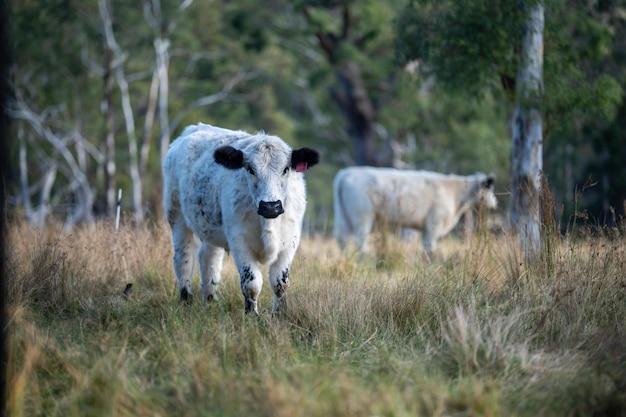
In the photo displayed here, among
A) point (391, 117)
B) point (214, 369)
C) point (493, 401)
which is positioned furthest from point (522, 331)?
point (391, 117)

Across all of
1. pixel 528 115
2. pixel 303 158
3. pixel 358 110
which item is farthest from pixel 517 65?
pixel 358 110

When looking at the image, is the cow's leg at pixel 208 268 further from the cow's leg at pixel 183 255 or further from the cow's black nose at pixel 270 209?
the cow's black nose at pixel 270 209

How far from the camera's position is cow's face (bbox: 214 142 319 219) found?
276 inches

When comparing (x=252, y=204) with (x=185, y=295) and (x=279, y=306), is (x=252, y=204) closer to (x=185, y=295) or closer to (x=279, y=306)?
(x=279, y=306)

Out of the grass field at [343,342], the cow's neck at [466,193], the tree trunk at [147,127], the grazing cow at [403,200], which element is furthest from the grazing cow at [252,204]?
the tree trunk at [147,127]

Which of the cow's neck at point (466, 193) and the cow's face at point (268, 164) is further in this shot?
the cow's neck at point (466, 193)

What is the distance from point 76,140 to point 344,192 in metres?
17.7

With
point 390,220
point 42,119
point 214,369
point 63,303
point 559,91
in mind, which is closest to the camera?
point 214,369

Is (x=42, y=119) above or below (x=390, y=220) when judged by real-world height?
above

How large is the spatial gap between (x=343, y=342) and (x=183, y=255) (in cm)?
285

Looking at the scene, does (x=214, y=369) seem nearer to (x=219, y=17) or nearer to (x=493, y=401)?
(x=493, y=401)

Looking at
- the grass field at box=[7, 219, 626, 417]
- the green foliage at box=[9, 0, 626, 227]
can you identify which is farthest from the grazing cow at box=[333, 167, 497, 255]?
the grass field at box=[7, 219, 626, 417]

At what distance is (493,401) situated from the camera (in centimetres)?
488

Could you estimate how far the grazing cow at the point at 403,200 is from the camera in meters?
15.7
